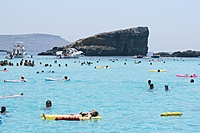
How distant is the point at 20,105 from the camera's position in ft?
120

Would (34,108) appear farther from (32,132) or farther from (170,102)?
(170,102)

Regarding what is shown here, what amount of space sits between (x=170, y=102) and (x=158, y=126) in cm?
1191

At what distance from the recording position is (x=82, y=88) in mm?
53375

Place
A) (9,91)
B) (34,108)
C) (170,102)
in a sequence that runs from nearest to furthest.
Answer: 1. (34,108)
2. (170,102)
3. (9,91)

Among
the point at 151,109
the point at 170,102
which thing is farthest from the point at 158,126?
the point at 170,102

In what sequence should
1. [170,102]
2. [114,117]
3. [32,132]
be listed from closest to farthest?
[32,132] → [114,117] → [170,102]

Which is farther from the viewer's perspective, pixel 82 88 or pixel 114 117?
pixel 82 88

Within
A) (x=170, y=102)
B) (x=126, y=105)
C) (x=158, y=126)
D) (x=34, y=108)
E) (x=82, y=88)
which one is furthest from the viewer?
(x=82, y=88)

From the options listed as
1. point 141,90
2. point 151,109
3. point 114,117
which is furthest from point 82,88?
point 114,117

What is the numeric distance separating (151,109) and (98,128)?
29.0 feet

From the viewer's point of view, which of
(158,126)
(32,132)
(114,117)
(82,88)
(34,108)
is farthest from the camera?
(82,88)

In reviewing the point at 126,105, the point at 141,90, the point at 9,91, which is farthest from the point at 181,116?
the point at 9,91

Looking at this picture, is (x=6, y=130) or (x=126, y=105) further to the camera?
(x=126, y=105)

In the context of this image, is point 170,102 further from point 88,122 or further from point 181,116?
point 88,122
